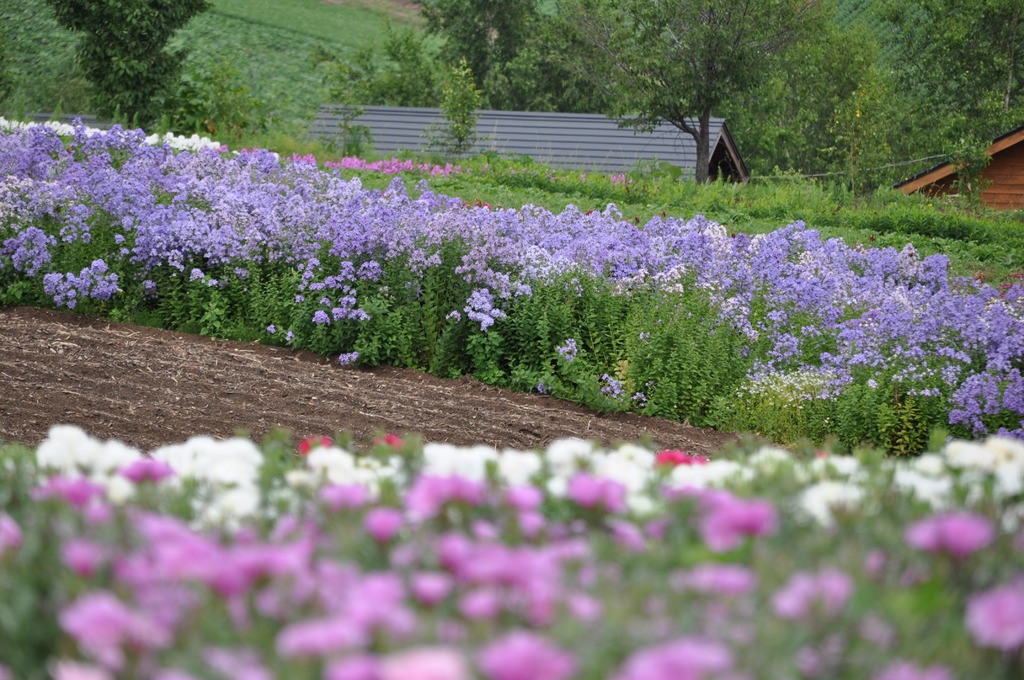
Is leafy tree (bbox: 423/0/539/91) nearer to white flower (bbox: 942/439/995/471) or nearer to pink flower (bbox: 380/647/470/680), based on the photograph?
white flower (bbox: 942/439/995/471)

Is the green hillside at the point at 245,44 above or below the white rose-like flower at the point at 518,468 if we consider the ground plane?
above

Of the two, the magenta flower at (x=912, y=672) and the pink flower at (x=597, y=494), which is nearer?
the magenta flower at (x=912, y=672)

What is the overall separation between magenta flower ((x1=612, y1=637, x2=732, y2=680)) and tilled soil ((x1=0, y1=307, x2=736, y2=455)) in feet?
14.0

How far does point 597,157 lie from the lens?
24.4 m

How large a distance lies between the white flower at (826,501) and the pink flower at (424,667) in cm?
90

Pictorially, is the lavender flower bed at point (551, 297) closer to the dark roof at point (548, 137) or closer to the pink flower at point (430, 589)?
the pink flower at point (430, 589)

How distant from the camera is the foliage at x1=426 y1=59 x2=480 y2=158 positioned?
23469 mm

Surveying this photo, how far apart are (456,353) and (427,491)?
546 cm

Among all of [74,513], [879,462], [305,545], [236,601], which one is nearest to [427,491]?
[305,545]

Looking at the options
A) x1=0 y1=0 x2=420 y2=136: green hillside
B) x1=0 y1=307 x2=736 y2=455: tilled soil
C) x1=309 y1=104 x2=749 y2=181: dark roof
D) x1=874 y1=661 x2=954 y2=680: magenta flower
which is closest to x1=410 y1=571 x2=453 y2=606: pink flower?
x1=874 y1=661 x2=954 y2=680: magenta flower

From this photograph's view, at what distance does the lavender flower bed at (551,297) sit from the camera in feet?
20.6

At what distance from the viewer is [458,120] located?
Answer: 23.6 meters

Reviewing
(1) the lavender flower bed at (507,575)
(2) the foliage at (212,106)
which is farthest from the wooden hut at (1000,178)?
(1) the lavender flower bed at (507,575)

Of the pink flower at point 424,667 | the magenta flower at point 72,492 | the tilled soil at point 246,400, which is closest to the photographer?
the pink flower at point 424,667
